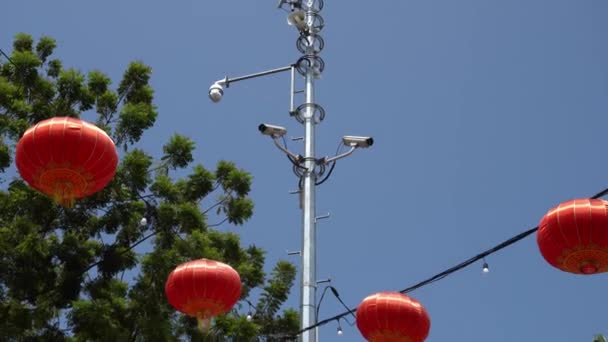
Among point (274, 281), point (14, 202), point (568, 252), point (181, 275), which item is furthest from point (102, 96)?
point (568, 252)

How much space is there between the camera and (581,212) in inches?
243

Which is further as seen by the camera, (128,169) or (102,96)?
(102,96)

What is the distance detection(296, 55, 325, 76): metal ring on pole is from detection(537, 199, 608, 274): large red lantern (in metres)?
3.76

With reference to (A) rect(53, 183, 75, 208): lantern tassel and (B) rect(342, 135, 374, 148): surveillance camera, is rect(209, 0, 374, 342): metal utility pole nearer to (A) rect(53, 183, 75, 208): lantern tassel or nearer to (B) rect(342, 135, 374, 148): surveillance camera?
(B) rect(342, 135, 374, 148): surveillance camera

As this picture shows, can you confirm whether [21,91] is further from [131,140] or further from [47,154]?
[47,154]

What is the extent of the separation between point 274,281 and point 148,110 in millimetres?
3319

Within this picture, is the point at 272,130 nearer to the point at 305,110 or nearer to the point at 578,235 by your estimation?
the point at 305,110

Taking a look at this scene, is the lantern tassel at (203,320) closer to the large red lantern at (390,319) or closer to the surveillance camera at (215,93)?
the large red lantern at (390,319)

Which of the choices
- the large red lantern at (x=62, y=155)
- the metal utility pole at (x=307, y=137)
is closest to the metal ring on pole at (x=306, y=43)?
the metal utility pole at (x=307, y=137)

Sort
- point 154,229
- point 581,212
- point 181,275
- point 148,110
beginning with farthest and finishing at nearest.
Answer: point 148,110 → point 154,229 → point 181,275 → point 581,212

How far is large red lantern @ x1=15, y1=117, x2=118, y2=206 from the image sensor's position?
655cm

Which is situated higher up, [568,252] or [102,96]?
[102,96]

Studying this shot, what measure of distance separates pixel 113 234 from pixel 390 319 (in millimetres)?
6126

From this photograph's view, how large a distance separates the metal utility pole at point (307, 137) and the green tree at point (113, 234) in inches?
122
